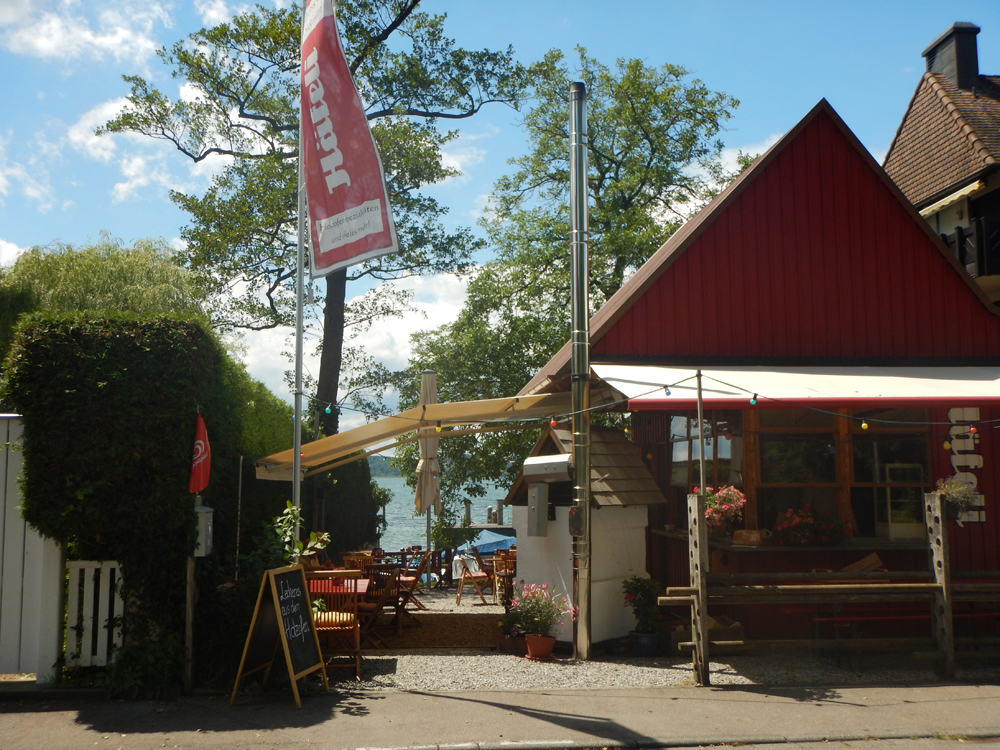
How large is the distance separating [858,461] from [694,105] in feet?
61.5

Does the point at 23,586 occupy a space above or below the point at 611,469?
below

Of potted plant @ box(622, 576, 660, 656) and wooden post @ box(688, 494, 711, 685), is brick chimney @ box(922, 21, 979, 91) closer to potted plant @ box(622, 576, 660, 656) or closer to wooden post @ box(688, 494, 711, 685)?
potted plant @ box(622, 576, 660, 656)

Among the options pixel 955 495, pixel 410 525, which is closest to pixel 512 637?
pixel 955 495

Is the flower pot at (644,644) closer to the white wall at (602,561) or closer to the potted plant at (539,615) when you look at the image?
the white wall at (602,561)

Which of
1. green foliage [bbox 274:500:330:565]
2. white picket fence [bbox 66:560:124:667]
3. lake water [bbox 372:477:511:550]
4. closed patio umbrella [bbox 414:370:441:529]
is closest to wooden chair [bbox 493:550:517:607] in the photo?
closed patio umbrella [bbox 414:370:441:529]

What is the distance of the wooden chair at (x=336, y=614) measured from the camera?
25.6 feet

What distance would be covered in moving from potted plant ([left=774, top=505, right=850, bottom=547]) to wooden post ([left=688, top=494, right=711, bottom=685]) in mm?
1996

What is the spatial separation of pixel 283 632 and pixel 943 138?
50.0 feet

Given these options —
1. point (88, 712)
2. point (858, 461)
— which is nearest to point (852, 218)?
point (858, 461)

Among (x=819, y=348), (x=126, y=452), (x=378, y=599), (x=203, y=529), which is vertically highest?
(x=819, y=348)

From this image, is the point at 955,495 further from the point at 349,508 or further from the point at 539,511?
the point at 349,508

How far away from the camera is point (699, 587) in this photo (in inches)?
296

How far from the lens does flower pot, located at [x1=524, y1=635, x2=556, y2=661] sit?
339 inches

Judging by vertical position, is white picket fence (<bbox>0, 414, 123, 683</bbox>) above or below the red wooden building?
below
